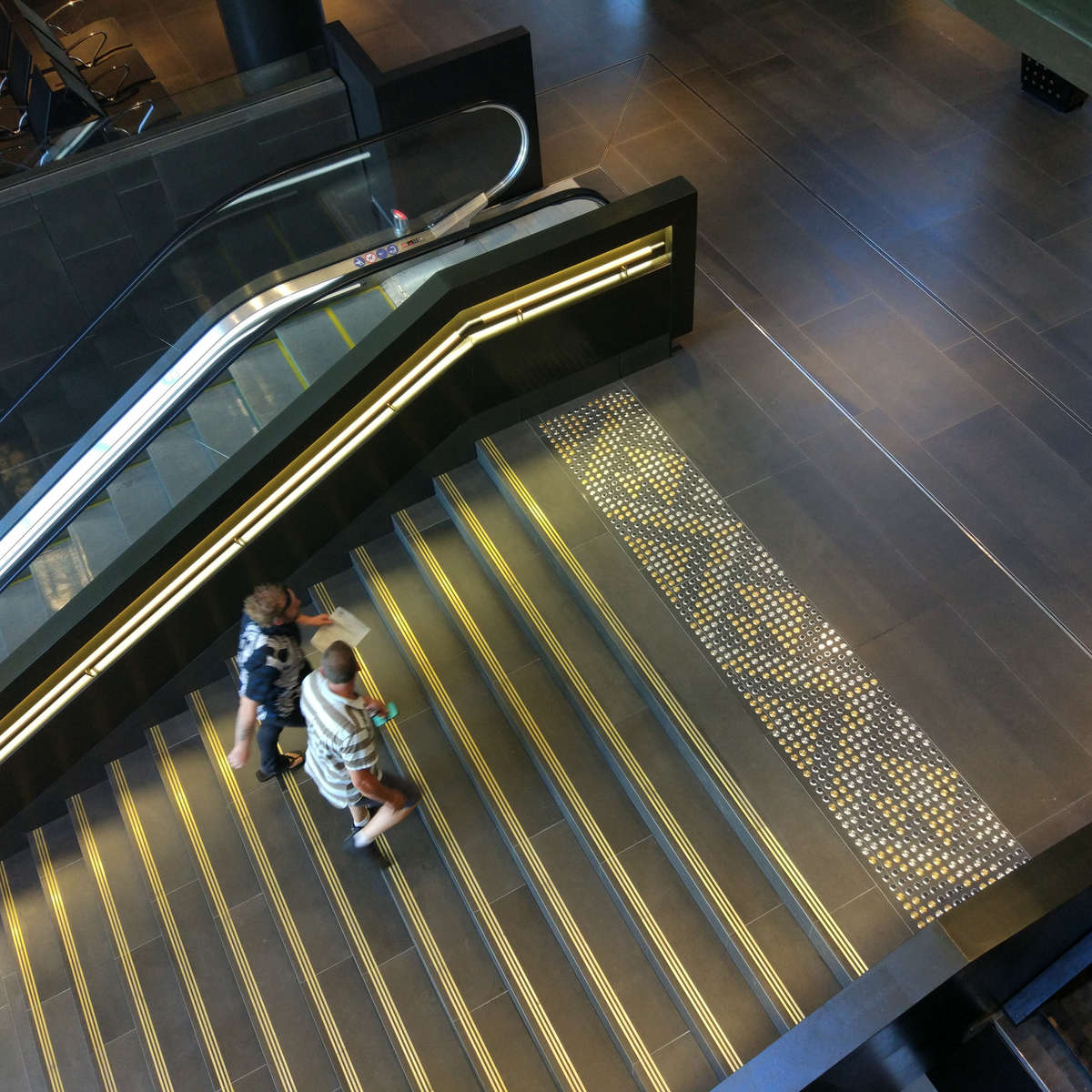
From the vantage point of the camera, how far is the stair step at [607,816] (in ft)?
15.1

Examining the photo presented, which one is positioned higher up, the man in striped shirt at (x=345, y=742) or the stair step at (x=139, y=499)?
the stair step at (x=139, y=499)

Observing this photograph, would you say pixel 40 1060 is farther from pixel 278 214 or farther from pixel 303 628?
pixel 278 214

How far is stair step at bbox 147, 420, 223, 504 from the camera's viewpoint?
568 centimetres

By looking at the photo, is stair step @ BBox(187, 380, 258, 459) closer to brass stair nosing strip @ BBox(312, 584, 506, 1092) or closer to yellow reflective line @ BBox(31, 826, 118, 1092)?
brass stair nosing strip @ BBox(312, 584, 506, 1092)

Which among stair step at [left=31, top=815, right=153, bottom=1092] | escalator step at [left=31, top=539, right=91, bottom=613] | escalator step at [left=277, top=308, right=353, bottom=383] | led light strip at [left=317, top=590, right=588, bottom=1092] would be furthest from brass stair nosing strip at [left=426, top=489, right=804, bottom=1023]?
stair step at [left=31, top=815, right=153, bottom=1092]

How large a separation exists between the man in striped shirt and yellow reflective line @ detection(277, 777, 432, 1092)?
0.46 metres

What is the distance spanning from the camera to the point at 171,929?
219 inches

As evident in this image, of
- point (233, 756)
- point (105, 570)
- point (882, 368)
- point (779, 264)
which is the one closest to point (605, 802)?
point (233, 756)

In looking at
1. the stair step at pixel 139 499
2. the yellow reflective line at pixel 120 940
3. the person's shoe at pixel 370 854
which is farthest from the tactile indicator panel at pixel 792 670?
the yellow reflective line at pixel 120 940

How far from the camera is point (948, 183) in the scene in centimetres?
759

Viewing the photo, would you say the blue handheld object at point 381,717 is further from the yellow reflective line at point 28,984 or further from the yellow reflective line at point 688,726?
the yellow reflective line at point 28,984

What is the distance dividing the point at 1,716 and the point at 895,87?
747cm

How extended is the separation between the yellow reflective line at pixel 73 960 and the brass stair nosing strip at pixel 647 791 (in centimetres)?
293

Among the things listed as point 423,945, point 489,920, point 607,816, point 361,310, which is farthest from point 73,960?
point 361,310
